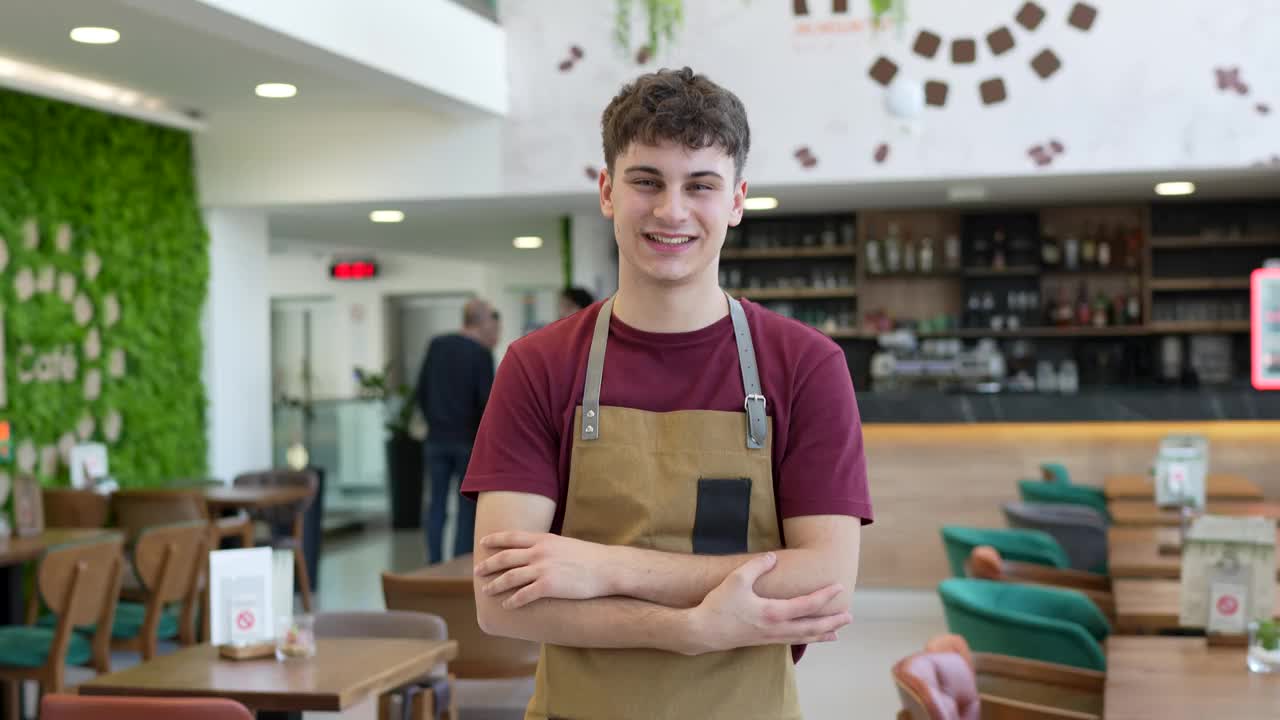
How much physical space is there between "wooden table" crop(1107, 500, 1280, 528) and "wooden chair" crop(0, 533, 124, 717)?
13.8 ft

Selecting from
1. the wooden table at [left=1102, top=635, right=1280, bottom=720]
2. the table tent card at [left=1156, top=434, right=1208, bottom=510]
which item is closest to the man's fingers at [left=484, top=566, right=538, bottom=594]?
the wooden table at [left=1102, top=635, right=1280, bottom=720]

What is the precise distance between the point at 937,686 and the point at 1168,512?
3469mm

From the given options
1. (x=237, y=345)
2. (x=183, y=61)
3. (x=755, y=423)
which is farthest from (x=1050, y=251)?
(x=755, y=423)

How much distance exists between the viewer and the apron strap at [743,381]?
1847 mm

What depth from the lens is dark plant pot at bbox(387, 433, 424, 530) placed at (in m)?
12.2

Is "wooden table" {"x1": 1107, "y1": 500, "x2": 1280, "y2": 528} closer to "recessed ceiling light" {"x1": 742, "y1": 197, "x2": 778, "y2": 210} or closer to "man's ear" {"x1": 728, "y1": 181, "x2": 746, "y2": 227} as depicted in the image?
"recessed ceiling light" {"x1": 742, "y1": 197, "x2": 778, "y2": 210}

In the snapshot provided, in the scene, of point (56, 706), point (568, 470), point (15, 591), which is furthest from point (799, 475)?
point (15, 591)

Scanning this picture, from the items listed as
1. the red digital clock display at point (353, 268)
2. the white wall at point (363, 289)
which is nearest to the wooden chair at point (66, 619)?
the white wall at point (363, 289)

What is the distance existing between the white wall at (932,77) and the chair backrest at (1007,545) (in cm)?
332

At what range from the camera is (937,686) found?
3.24 m

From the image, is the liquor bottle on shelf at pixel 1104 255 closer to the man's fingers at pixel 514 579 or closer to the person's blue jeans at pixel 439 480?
the person's blue jeans at pixel 439 480

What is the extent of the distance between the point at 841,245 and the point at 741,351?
9.09 meters

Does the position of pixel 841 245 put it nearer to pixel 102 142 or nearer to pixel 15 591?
pixel 102 142

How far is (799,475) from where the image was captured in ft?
6.10
